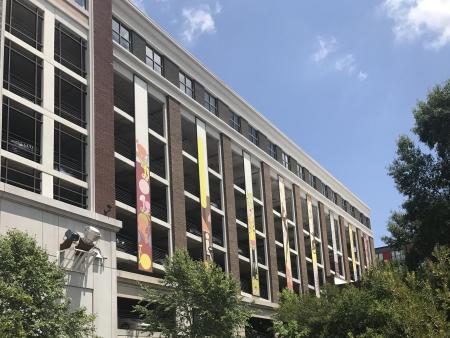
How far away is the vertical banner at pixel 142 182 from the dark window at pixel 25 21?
26.5ft

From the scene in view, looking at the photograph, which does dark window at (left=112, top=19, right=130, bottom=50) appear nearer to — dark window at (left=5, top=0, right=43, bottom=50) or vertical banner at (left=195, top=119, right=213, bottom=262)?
dark window at (left=5, top=0, right=43, bottom=50)

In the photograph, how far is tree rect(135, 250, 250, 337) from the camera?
27891 mm

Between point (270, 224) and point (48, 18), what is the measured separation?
28.4 metres

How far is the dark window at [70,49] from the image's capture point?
31.2 m

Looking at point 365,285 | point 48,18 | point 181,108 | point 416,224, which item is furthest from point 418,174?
point 48,18

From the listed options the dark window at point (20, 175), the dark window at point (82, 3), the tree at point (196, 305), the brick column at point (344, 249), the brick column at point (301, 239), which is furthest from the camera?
the brick column at point (344, 249)

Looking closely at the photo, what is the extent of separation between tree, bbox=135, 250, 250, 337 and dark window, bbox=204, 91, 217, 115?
64.0 ft

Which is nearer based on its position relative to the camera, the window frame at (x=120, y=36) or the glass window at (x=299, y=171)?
the window frame at (x=120, y=36)

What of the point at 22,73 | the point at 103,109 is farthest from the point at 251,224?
the point at 22,73

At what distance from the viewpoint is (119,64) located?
3647 centimetres

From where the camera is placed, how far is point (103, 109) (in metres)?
32.5

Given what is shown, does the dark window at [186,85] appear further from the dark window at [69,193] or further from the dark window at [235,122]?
the dark window at [69,193]

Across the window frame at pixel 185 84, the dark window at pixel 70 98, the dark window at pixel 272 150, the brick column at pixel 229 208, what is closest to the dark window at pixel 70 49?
the dark window at pixel 70 98

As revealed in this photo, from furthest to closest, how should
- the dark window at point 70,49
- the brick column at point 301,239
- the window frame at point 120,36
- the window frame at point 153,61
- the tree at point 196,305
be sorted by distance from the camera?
the brick column at point 301,239, the window frame at point 153,61, the window frame at point 120,36, the dark window at point 70,49, the tree at point 196,305
